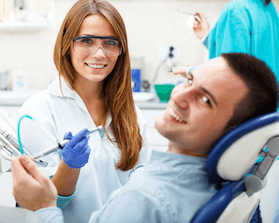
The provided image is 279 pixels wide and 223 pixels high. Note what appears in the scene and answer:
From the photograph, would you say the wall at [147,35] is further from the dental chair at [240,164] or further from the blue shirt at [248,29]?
the dental chair at [240,164]

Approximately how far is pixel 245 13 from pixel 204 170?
41.8 inches

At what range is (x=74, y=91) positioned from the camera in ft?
4.50

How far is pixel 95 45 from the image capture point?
4.42 ft

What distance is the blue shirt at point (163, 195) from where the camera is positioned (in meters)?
0.74

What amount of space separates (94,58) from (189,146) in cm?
73

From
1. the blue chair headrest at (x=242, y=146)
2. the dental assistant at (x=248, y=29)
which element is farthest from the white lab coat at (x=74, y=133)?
the dental assistant at (x=248, y=29)

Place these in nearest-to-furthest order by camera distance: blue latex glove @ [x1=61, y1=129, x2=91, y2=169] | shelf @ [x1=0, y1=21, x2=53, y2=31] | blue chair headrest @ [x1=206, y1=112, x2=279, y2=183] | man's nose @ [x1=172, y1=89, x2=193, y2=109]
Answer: blue chair headrest @ [x1=206, y1=112, x2=279, y2=183] < man's nose @ [x1=172, y1=89, x2=193, y2=109] < blue latex glove @ [x1=61, y1=129, x2=91, y2=169] < shelf @ [x1=0, y1=21, x2=53, y2=31]

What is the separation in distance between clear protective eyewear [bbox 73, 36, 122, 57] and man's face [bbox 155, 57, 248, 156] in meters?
0.62

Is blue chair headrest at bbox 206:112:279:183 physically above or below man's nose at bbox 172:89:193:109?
below

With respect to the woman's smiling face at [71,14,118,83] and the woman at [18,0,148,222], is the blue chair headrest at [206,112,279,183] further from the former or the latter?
the woman's smiling face at [71,14,118,83]

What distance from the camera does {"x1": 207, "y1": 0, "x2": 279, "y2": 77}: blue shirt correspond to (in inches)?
60.8

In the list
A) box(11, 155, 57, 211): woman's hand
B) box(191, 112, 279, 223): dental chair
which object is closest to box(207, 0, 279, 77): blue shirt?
box(191, 112, 279, 223): dental chair

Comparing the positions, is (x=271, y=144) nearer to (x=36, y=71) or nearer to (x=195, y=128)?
(x=195, y=128)

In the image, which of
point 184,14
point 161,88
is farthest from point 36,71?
point 184,14
